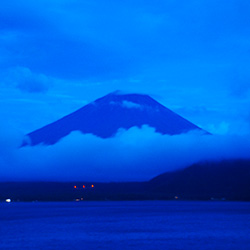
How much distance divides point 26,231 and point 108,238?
16365mm

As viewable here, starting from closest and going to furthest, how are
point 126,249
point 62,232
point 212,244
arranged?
point 126,249 → point 212,244 → point 62,232

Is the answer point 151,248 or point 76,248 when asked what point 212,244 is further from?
point 76,248

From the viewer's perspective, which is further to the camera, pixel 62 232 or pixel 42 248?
pixel 62 232

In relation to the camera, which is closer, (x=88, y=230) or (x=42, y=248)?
(x=42, y=248)

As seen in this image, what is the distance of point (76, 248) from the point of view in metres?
58.7

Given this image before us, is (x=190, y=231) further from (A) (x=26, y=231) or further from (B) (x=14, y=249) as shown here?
(B) (x=14, y=249)

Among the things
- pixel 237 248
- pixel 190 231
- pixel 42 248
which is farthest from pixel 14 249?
pixel 190 231

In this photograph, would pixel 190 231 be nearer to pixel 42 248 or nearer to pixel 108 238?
pixel 108 238

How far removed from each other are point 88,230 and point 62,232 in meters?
4.90

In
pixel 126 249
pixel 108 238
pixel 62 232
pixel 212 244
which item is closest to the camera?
pixel 126 249

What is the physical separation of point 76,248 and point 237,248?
1730cm

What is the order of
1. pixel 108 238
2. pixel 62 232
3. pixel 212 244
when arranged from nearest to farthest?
pixel 212 244 < pixel 108 238 < pixel 62 232

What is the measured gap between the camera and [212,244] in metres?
62.6

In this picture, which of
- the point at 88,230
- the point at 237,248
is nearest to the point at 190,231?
the point at 88,230
